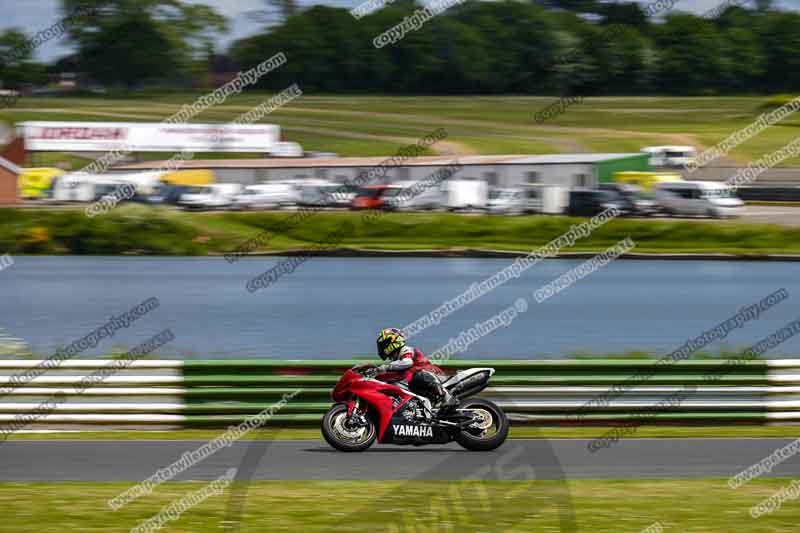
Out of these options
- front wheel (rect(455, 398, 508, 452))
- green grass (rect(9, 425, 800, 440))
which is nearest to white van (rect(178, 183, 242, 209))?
green grass (rect(9, 425, 800, 440))

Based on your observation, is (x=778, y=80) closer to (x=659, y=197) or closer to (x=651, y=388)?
(x=659, y=197)

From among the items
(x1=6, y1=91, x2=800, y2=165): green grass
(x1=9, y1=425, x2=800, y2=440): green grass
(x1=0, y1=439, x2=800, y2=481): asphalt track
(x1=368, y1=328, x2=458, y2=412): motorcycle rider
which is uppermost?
(x1=368, y1=328, x2=458, y2=412): motorcycle rider

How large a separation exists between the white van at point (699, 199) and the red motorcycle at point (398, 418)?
171 feet

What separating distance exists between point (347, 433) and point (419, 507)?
10.3 feet

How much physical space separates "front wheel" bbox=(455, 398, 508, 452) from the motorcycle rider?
0.23 m

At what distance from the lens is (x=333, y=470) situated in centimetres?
1093

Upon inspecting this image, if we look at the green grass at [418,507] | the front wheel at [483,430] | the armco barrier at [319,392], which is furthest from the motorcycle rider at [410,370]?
the armco barrier at [319,392]

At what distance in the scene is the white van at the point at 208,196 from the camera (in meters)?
65.2

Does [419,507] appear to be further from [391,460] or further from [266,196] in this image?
[266,196]

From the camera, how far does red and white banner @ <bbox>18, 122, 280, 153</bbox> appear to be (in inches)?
2958

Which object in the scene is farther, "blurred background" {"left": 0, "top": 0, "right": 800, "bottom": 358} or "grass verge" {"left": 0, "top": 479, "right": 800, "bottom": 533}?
"blurred background" {"left": 0, "top": 0, "right": 800, "bottom": 358}

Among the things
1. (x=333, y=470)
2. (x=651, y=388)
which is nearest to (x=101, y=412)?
(x=333, y=470)

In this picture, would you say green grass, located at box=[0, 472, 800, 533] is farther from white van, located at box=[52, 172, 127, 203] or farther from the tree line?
the tree line

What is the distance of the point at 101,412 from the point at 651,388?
6495 millimetres
